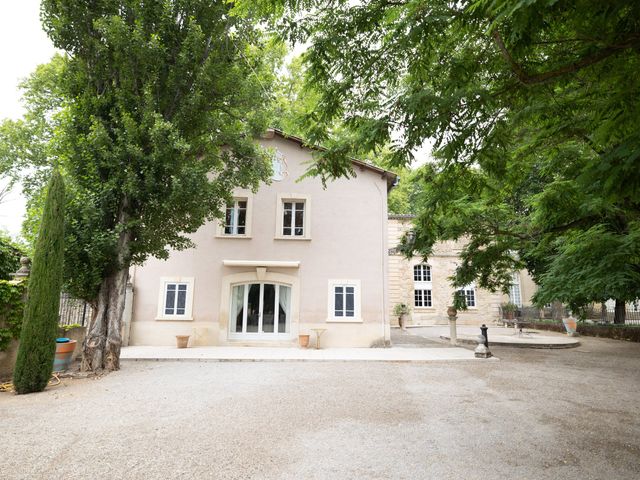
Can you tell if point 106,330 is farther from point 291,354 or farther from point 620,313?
point 620,313

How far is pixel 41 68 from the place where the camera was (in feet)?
58.3

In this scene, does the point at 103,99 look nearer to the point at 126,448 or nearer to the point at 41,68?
the point at 126,448

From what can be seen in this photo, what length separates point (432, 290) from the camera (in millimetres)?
24172

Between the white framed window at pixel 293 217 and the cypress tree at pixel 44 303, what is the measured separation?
664 cm

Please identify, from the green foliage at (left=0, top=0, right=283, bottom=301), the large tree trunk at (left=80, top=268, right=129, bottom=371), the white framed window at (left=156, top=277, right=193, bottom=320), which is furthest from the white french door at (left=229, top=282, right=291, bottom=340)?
the large tree trunk at (left=80, top=268, right=129, bottom=371)

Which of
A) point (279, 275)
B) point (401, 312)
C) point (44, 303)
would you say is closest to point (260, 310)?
point (279, 275)

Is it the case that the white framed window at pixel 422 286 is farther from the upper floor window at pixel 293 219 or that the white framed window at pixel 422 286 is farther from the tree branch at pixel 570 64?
the tree branch at pixel 570 64

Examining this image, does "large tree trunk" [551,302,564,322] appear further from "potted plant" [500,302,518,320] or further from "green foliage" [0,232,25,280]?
"green foliage" [0,232,25,280]

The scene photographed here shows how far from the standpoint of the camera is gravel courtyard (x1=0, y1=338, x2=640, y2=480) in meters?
3.44

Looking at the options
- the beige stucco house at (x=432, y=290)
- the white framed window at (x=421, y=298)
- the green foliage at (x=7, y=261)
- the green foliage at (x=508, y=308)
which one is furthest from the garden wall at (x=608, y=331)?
the green foliage at (x=7, y=261)

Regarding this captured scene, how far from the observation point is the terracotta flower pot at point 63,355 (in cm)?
813

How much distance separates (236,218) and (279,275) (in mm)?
2572

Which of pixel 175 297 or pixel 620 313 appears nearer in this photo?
pixel 175 297

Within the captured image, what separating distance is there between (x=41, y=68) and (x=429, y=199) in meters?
20.6
